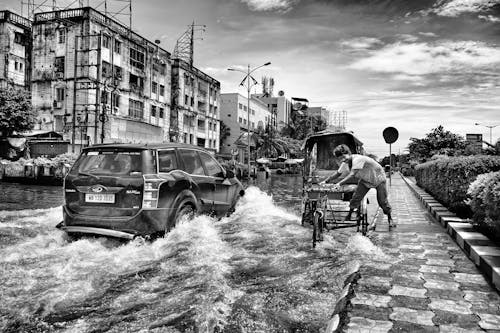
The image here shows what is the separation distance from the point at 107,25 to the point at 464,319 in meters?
39.2

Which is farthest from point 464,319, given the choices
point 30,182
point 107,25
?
point 107,25

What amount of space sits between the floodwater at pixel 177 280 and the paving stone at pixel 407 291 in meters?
0.66

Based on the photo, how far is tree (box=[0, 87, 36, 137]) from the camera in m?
30.9

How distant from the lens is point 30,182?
969 inches

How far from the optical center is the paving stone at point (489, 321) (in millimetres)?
3489

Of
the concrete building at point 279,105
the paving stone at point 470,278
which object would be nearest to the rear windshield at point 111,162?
the paving stone at point 470,278

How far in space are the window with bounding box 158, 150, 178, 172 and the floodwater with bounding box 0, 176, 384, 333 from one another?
104 centimetres

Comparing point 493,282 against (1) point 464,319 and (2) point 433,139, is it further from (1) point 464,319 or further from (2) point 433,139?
(2) point 433,139

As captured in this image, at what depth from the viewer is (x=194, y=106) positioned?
53125 millimetres

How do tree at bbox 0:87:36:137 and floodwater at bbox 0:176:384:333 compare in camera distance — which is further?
tree at bbox 0:87:36:137

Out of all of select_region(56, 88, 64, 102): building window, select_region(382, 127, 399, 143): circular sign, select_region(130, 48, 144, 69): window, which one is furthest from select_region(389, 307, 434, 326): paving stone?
select_region(130, 48, 144, 69): window

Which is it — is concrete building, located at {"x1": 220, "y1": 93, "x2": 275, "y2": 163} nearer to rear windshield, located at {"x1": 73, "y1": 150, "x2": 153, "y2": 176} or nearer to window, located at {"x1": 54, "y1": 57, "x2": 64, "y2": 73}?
window, located at {"x1": 54, "y1": 57, "x2": 64, "y2": 73}

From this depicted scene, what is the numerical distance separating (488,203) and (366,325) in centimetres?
391

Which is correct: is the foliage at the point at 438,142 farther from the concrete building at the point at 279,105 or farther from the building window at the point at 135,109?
the concrete building at the point at 279,105
